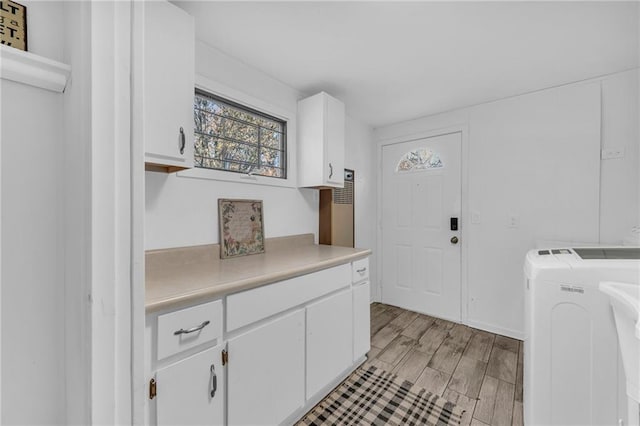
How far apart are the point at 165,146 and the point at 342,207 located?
1.77m

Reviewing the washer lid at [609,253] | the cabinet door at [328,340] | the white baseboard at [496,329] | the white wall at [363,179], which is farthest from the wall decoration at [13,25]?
the white baseboard at [496,329]

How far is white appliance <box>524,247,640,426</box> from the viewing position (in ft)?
3.67

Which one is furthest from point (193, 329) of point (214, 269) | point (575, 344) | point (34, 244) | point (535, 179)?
point (535, 179)

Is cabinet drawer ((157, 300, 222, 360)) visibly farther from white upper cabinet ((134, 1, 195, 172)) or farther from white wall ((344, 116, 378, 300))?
white wall ((344, 116, 378, 300))

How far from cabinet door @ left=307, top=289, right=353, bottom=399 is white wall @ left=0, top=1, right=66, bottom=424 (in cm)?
119

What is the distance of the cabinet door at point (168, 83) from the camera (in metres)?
1.27

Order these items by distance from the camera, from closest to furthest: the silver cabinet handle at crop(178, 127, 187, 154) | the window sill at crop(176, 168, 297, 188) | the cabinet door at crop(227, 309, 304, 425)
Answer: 1. the cabinet door at crop(227, 309, 304, 425)
2. the silver cabinet handle at crop(178, 127, 187, 154)
3. the window sill at crop(176, 168, 297, 188)

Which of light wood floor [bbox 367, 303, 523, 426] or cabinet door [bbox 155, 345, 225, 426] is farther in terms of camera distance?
light wood floor [bbox 367, 303, 523, 426]

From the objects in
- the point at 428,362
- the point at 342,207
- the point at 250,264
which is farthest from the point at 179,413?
the point at 342,207

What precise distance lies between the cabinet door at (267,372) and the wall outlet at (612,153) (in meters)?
2.61

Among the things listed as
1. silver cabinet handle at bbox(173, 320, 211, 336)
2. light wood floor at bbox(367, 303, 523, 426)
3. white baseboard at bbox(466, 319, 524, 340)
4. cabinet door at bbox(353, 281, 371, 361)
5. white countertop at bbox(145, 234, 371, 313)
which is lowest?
light wood floor at bbox(367, 303, 523, 426)

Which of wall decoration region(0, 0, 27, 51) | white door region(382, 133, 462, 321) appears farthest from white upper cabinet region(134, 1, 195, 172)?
white door region(382, 133, 462, 321)

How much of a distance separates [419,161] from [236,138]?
6.84ft

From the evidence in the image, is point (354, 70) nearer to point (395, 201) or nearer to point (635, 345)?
point (395, 201)
